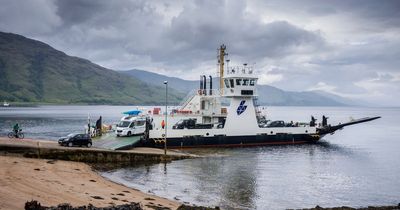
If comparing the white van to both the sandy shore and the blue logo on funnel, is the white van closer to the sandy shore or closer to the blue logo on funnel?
the blue logo on funnel

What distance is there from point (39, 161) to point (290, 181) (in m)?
20.9

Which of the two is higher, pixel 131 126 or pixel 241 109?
pixel 241 109

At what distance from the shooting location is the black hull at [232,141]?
1999 inches

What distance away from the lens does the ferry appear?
51.3m

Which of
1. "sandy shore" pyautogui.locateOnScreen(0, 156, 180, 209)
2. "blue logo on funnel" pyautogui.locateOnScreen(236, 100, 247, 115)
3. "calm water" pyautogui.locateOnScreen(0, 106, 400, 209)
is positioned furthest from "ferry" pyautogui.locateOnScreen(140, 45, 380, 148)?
"sandy shore" pyautogui.locateOnScreen(0, 156, 180, 209)

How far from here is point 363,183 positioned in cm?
3316

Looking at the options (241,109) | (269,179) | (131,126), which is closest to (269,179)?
(269,179)

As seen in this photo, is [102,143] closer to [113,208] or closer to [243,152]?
[243,152]

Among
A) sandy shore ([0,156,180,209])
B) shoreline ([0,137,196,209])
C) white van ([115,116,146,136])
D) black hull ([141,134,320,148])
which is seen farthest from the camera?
black hull ([141,134,320,148])

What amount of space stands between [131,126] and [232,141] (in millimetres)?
14281

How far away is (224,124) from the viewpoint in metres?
55.5

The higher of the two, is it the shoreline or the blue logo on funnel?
the blue logo on funnel

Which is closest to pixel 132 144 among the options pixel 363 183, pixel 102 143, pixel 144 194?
pixel 102 143

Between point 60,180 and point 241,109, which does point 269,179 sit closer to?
point 60,180
